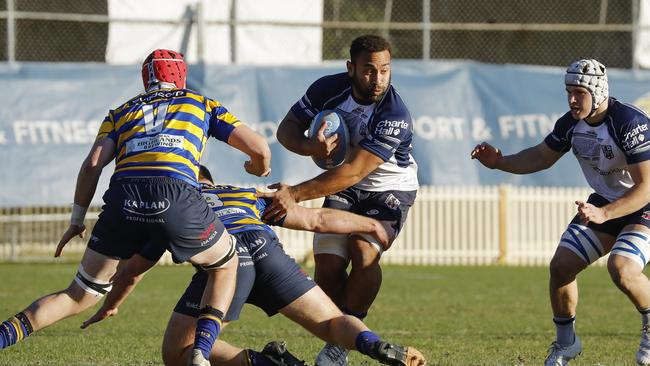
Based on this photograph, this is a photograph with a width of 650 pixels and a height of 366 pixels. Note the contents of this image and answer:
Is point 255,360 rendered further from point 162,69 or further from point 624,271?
point 624,271

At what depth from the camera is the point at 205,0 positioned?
1894cm

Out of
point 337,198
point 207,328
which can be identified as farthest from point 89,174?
point 337,198

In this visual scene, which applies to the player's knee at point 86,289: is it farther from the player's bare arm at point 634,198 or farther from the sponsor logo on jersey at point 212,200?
the player's bare arm at point 634,198

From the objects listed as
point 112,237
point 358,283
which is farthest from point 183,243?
point 358,283

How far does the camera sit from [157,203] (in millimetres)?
6016

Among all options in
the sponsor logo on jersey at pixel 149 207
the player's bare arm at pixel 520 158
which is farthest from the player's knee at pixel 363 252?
the sponsor logo on jersey at pixel 149 207

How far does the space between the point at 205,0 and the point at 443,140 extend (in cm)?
450

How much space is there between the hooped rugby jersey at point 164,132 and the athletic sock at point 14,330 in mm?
923

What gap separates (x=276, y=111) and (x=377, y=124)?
1045cm

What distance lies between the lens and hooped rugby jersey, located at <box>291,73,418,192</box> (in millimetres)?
7113

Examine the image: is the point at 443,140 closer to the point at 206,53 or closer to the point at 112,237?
the point at 206,53

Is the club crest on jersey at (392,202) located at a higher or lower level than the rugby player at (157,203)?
lower

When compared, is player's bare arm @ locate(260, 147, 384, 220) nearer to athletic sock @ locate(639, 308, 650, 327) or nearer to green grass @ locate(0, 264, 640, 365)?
green grass @ locate(0, 264, 640, 365)

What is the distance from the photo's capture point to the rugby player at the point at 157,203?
605 centimetres
